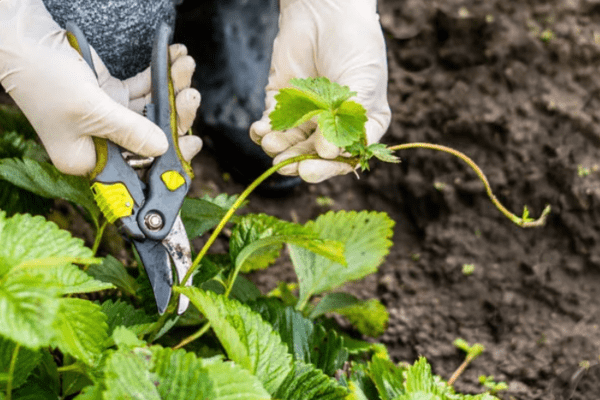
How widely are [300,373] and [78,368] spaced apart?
13.5 inches

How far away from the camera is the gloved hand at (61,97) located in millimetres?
1054

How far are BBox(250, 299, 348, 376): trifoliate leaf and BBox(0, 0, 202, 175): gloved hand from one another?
402 mm

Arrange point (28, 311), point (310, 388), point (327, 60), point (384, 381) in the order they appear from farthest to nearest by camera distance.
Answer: point (327, 60)
point (384, 381)
point (310, 388)
point (28, 311)

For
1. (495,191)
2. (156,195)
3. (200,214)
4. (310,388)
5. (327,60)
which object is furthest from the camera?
(495,191)

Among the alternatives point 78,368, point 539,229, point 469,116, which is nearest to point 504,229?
point 539,229

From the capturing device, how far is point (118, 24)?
51.0 inches

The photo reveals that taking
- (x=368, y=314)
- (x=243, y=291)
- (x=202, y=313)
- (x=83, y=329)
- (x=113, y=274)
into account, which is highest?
(x=83, y=329)

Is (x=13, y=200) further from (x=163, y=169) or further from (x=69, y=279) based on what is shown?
(x=69, y=279)

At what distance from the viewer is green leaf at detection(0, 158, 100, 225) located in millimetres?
1078

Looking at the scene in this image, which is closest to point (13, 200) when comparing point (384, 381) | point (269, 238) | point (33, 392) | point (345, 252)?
point (33, 392)

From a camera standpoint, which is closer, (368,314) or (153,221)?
(153,221)

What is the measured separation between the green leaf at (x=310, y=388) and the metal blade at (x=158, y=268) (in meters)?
0.31

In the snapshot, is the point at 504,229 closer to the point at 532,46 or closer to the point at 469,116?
the point at 469,116

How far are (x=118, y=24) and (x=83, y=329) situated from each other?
83cm
